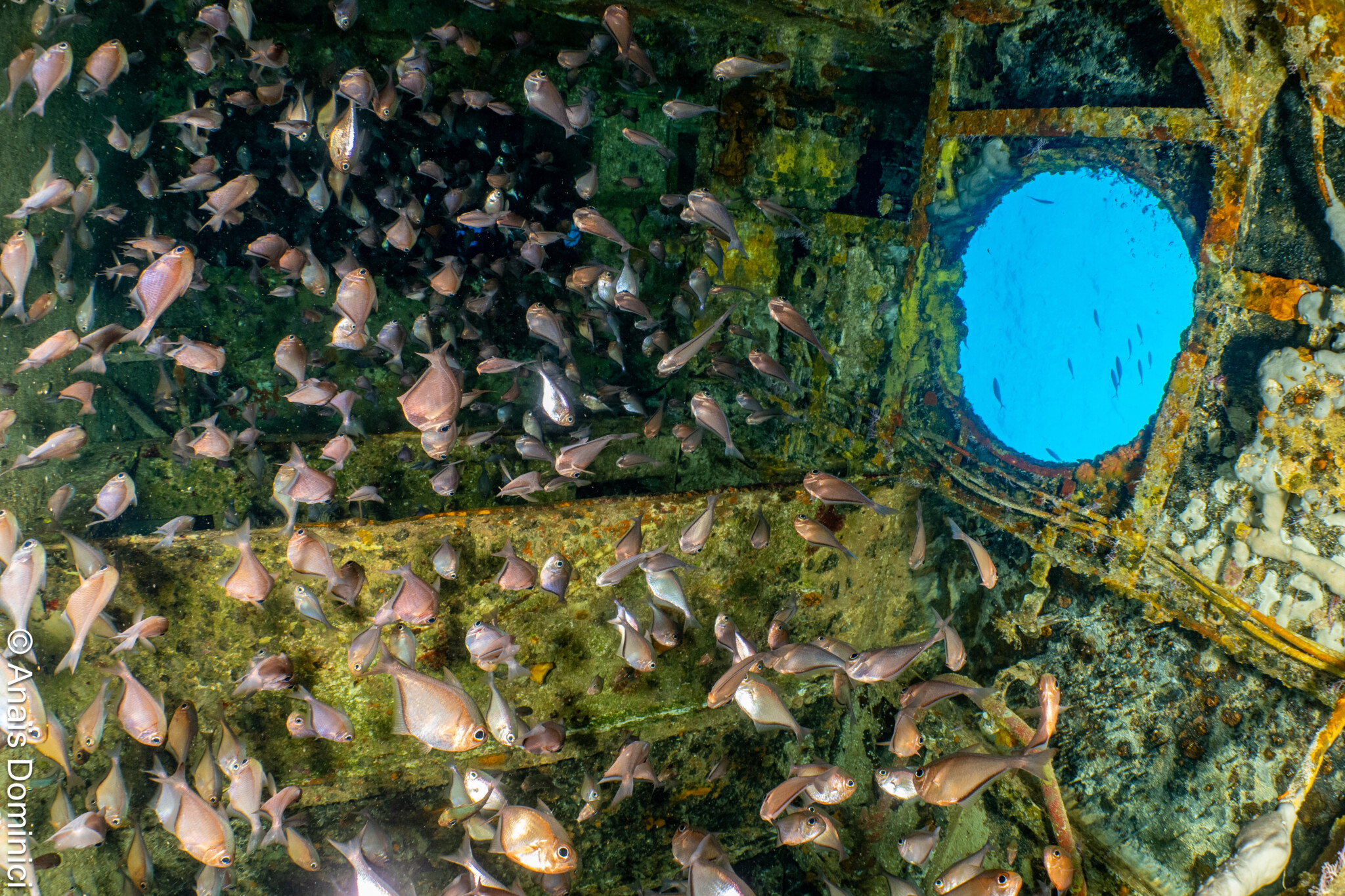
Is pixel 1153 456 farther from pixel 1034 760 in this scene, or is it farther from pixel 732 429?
pixel 732 429

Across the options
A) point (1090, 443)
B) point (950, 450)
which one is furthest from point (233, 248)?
point (1090, 443)

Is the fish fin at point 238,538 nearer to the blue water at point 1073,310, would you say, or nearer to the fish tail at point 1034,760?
the fish tail at point 1034,760

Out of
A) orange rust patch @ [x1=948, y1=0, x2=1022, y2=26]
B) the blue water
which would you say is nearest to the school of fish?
the blue water

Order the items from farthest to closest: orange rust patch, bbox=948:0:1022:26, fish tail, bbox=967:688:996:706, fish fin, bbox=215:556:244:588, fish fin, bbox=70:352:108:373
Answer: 1. orange rust patch, bbox=948:0:1022:26
2. fish fin, bbox=70:352:108:373
3. fish tail, bbox=967:688:996:706
4. fish fin, bbox=215:556:244:588

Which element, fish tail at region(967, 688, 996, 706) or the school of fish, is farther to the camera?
fish tail at region(967, 688, 996, 706)

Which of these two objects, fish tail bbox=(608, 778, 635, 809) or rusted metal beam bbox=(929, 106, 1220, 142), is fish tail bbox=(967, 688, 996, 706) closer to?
fish tail bbox=(608, 778, 635, 809)

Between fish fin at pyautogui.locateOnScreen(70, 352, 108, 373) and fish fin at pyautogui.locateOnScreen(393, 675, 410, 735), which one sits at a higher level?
fish fin at pyautogui.locateOnScreen(70, 352, 108, 373)

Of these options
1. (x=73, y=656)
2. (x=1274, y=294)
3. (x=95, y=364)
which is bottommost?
(x=73, y=656)

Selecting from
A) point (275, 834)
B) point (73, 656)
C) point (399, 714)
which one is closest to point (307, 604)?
point (399, 714)

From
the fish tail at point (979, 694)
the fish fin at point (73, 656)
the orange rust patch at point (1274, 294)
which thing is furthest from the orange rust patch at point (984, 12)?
the fish fin at point (73, 656)
